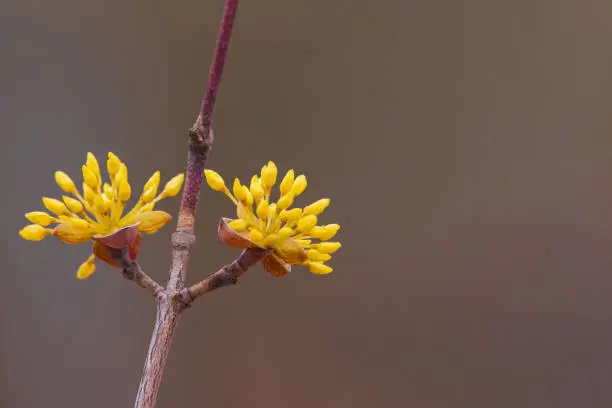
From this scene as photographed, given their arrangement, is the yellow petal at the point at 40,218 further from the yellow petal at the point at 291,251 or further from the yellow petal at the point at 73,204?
the yellow petal at the point at 291,251

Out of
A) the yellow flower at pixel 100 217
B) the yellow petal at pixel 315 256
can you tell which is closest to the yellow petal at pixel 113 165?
the yellow flower at pixel 100 217

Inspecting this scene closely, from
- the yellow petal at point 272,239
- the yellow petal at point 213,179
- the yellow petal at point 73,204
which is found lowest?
the yellow petal at point 272,239

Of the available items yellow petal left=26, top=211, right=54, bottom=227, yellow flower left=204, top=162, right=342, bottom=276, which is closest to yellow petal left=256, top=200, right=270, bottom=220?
yellow flower left=204, top=162, right=342, bottom=276

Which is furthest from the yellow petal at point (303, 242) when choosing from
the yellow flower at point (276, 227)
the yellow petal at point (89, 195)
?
the yellow petal at point (89, 195)

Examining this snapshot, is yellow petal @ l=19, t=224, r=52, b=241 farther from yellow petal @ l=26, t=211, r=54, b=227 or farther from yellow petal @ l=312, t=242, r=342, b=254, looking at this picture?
yellow petal @ l=312, t=242, r=342, b=254

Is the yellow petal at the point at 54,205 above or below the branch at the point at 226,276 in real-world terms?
above

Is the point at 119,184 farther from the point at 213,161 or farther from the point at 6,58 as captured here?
the point at 6,58

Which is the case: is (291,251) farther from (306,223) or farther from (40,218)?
(40,218)
